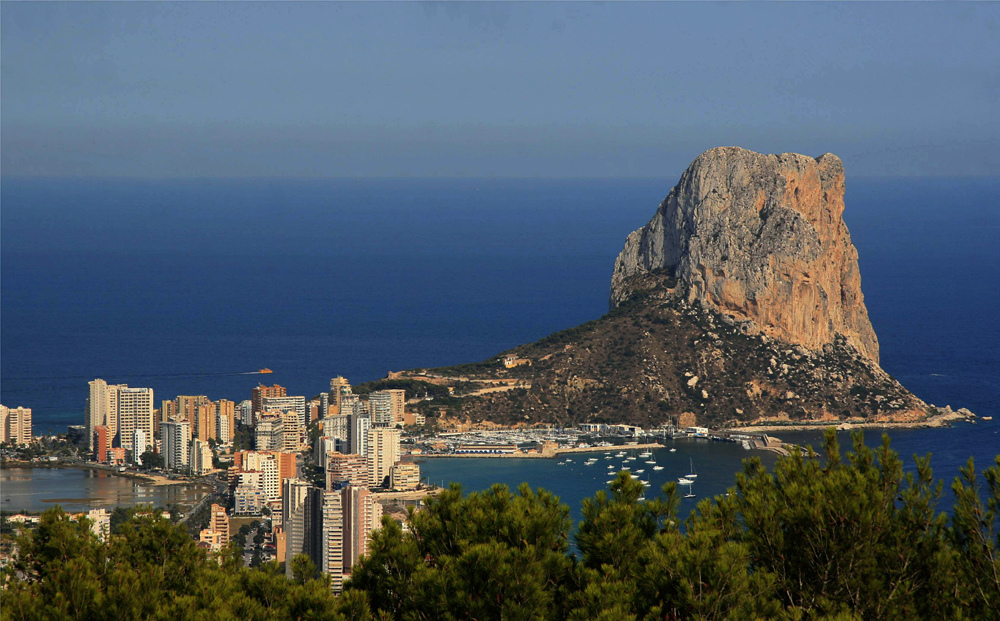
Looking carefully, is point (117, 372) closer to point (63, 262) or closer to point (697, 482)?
point (697, 482)

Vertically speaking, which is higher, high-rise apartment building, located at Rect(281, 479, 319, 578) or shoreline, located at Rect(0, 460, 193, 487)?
shoreline, located at Rect(0, 460, 193, 487)

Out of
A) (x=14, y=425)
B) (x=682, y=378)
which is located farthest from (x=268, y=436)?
(x=682, y=378)

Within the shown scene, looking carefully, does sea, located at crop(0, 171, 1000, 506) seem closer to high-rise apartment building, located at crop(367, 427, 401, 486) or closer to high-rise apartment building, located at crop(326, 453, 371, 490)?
high-rise apartment building, located at crop(367, 427, 401, 486)

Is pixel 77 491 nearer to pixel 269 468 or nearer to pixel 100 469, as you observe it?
pixel 100 469

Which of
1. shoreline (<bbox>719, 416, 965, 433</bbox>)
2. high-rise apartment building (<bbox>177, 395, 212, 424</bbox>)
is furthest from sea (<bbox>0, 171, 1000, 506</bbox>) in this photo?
high-rise apartment building (<bbox>177, 395, 212, 424</bbox>)

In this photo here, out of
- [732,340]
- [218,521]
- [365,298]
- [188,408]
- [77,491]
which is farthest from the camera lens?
[365,298]

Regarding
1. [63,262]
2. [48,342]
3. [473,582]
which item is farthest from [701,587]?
[63,262]

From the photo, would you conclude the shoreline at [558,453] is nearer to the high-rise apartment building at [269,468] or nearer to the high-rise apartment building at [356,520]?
the high-rise apartment building at [269,468]

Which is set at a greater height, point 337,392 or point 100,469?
point 337,392
